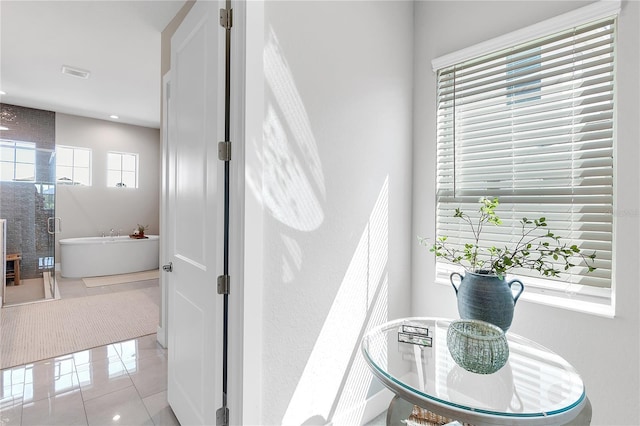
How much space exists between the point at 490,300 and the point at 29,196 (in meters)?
6.84

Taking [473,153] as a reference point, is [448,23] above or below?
above

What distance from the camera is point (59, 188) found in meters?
5.54

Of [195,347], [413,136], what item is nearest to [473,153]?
[413,136]

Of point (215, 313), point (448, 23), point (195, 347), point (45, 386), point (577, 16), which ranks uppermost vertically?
point (448, 23)

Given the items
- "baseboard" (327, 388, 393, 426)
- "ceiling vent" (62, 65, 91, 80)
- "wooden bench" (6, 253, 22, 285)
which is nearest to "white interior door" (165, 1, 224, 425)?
"baseboard" (327, 388, 393, 426)

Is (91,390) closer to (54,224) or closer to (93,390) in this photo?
(93,390)

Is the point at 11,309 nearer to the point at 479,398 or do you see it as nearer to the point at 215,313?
the point at 215,313

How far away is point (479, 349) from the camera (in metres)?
1.12

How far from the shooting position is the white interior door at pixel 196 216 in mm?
1400

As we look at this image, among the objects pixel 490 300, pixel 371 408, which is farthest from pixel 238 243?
pixel 371 408

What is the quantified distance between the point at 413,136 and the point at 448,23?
2.41ft

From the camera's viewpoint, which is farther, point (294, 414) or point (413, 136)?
point (413, 136)

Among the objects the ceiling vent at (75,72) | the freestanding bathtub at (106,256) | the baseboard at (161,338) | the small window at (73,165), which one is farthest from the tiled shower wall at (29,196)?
the baseboard at (161,338)

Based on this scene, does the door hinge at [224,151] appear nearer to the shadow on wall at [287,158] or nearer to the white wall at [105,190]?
the shadow on wall at [287,158]
